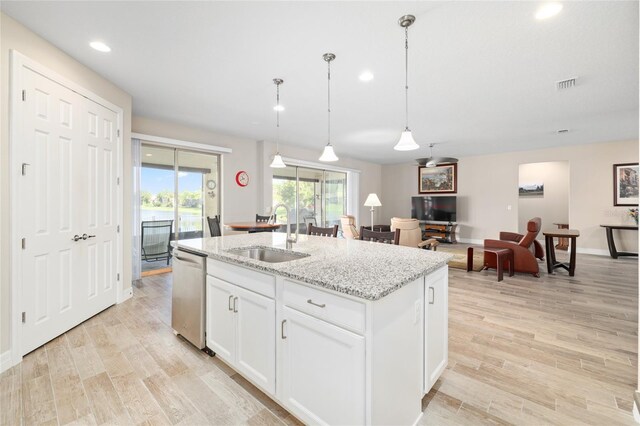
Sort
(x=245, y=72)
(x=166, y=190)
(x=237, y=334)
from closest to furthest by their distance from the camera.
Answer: (x=237, y=334), (x=245, y=72), (x=166, y=190)

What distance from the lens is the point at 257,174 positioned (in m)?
6.24

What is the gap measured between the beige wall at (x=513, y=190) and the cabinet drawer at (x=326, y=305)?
8.14 metres

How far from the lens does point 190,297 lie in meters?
2.35

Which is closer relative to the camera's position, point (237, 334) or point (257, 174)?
point (237, 334)

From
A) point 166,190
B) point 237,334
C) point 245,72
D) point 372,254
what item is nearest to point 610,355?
point 372,254

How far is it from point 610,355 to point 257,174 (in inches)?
227

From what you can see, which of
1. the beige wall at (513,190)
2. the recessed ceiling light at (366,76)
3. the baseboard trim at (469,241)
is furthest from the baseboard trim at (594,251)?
the recessed ceiling light at (366,76)

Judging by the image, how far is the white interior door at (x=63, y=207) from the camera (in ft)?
7.57

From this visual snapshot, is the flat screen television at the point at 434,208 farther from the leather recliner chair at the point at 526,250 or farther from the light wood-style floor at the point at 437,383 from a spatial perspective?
the light wood-style floor at the point at 437,383

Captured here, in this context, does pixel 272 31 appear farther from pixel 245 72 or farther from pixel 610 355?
pixel 610 355

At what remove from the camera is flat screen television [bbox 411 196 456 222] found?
8.52 meters

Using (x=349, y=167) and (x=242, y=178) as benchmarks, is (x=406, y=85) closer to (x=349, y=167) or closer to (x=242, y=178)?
(x=242, y=178)

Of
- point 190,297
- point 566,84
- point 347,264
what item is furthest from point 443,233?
point 190,297

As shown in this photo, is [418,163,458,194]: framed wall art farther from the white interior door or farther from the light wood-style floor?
the white interior door
